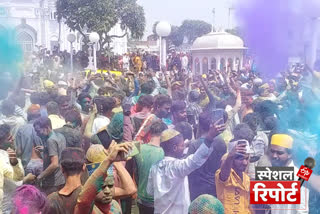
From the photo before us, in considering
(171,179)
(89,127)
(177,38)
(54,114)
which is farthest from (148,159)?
(177,38)

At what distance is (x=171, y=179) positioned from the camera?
337cm

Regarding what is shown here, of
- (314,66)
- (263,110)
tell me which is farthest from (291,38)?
(263,110)

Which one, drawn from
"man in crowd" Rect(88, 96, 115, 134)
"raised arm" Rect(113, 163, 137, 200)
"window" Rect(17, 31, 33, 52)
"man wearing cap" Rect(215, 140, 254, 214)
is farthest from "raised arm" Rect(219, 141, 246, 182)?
"window" Rect(17, 31, 33, 52)

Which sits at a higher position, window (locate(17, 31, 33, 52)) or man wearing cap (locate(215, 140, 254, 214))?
window (locate(17, 31, 33, 52))

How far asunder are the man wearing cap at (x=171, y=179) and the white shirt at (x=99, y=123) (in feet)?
4.01

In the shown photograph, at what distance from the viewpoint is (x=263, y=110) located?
17.0ft

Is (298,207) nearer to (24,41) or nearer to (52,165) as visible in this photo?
(52,165)

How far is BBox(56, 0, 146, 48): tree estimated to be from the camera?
63.9ft

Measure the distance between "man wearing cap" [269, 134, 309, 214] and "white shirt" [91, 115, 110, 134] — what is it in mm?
1845

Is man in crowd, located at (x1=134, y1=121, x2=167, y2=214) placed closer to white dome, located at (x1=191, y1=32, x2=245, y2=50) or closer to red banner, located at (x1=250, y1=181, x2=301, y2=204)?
Answer: red banner, located at (x1=250, y1=181, x2=301, y2=204)

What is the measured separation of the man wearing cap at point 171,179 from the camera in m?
3.30

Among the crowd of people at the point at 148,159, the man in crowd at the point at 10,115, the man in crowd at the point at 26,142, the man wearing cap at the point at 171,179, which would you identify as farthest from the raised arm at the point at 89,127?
the man wearing cap at the point at 171,179

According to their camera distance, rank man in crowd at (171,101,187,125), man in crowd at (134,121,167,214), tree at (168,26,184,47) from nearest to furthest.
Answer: man in crowd at (134,121,167,214), man in crowd at (171,101,187,125), tree at (168,26,184,47)

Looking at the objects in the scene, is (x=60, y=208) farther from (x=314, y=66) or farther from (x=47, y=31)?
(x=47, y=31)
